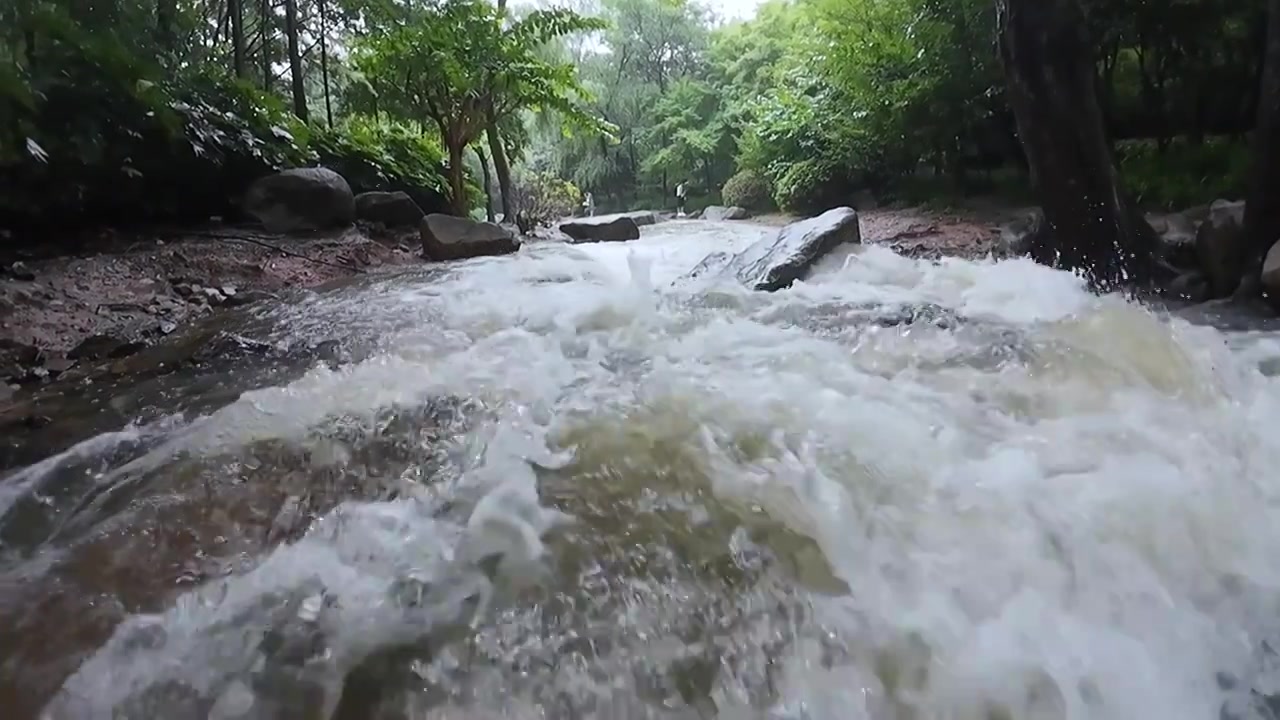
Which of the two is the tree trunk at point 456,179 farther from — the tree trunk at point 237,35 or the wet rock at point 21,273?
the wet rock at point 21,273

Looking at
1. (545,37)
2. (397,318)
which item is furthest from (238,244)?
(545,37)

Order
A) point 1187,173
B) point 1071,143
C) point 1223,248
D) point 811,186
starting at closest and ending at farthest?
point 1223,248 → point 1071,143 → point 1187,173 → point 811,186

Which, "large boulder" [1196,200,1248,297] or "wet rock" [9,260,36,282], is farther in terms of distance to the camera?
"large boulder" [1196,200,1248,297]

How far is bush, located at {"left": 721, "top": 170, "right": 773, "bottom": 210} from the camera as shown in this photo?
44.1ft

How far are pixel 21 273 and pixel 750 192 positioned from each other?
448 inches

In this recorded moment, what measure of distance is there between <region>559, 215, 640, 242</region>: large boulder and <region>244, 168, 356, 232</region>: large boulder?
10.4 feet

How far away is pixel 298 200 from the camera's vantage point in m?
6.48

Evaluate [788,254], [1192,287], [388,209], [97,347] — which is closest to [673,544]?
[97,347]

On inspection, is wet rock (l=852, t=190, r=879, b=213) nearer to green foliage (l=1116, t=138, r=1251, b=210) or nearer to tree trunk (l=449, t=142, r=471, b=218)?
green foliage (l=1116, t=138, r=1251, b=210)

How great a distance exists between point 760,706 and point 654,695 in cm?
20

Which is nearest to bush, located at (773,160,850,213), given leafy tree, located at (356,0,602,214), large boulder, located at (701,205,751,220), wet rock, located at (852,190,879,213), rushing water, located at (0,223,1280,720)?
wet rock, located at (852,190,879,213)

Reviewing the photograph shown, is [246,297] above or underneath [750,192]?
underneath

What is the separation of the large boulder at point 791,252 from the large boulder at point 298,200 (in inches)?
147

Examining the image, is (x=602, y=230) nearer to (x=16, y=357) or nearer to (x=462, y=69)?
(x=462, y=69)
